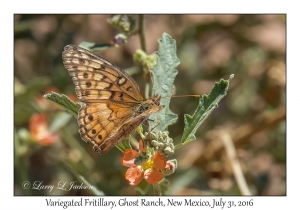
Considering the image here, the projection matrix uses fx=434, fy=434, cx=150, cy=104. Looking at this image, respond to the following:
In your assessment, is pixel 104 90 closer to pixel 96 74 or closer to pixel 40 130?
pixel 96 74

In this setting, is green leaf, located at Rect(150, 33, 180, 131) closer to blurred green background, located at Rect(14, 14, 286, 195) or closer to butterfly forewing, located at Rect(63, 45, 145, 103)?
butterfly forewing, located at Rect(63, 45, 145, 103)

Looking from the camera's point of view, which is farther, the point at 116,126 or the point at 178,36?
the point at 178,36

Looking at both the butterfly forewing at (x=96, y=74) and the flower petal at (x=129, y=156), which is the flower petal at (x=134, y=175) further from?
the butterfly forewing at (x=96, y=74)

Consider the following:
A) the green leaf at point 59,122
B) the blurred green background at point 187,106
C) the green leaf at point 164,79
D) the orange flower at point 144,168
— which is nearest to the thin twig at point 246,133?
the blurred green background at point 187,106

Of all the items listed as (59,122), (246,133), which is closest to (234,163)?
(246,133)

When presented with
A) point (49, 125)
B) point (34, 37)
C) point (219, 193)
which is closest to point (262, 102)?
point (219, 193)

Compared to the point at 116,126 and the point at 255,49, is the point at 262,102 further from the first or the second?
the point at 116,126

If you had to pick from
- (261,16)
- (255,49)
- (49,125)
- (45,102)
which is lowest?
(49,125)
